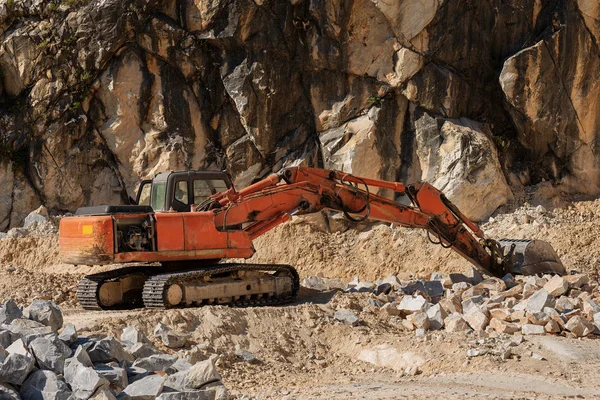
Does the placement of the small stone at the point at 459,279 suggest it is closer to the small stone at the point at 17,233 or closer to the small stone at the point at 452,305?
the small stone at the point at 452,305

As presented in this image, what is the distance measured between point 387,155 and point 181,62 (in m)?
5.96

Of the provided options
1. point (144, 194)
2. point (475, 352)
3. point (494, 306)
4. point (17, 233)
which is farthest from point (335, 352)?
point (17, 233)

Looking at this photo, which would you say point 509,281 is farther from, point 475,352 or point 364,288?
point 475,352

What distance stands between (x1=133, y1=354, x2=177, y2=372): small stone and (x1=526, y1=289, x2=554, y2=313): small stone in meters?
4.77

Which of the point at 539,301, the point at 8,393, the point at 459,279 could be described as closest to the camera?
the point at 8,393

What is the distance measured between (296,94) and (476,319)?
11.2m

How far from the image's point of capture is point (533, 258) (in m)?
12.6

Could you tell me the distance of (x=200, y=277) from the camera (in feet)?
34.2

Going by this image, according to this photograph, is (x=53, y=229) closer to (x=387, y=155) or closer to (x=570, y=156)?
(x=387, y=155)

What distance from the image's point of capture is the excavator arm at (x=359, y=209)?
1091 cm

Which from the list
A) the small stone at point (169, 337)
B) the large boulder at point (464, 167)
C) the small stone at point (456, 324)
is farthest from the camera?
the large boulder at point (464, 167)

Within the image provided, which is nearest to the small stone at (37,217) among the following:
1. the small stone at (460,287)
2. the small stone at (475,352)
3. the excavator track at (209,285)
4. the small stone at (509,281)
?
the excavator track at (209,285)

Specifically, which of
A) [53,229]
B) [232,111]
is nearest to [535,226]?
[232,111]

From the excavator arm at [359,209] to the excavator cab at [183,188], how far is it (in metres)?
0.37
